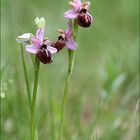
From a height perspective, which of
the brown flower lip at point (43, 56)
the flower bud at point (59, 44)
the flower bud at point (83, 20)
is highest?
the flower bud at point (83, 20)

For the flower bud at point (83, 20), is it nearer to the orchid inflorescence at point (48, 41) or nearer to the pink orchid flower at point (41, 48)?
the orchid inflorescence at point (48, 41)

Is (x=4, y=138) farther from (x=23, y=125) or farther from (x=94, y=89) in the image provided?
(x=94, y=89)

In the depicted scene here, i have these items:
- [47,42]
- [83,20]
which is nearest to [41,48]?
[47,42]

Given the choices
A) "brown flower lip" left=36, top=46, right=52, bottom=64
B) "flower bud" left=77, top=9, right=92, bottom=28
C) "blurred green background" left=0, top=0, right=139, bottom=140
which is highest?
"flower bud" left=77, top=9, right=92, bottom=28

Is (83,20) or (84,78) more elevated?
(83,20)

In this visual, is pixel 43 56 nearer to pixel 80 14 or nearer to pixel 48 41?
pixel 48 41

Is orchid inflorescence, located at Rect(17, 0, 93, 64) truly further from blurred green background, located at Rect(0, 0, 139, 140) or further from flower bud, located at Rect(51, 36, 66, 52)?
blurred green background, located at Rect(0, 0, 139, 140)

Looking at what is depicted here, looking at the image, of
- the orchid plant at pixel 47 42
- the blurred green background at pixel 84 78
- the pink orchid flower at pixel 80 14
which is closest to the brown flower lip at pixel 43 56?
the orchid plant at pixel 47 42

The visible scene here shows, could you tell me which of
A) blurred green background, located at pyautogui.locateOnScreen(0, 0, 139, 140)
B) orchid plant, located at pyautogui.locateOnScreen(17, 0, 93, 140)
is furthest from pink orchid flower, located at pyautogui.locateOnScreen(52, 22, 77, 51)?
blurred green background, located at pyautogui.locateOnScreen(0, 0, 139, 140)
